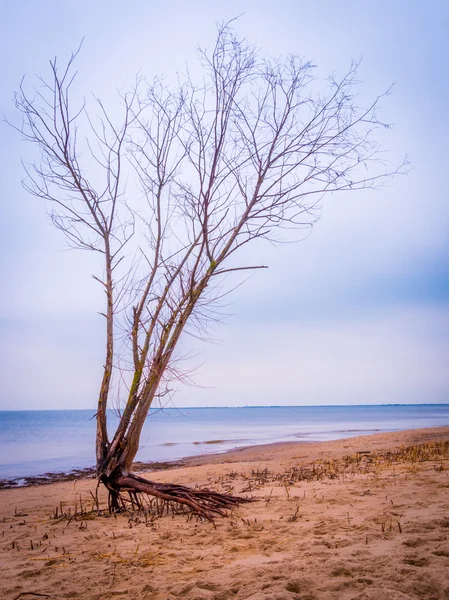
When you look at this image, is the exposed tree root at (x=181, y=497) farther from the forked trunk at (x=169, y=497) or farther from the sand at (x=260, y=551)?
the sand at (x=260, y=551)

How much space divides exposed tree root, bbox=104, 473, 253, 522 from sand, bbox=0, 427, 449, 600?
19 centimetres

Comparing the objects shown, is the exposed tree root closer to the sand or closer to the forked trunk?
the forked trunk

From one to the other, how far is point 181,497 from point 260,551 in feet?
7.20

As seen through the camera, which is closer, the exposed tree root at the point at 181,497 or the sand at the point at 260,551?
the sand at the point at 260,551

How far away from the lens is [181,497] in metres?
5.92

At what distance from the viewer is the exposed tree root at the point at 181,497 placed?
18.4 feet

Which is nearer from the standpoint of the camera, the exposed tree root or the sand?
the sand

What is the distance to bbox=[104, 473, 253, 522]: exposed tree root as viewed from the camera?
221 inches

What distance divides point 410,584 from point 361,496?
3.07 m

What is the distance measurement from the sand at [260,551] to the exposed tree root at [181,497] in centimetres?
19

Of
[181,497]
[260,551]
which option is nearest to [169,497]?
[181,497]

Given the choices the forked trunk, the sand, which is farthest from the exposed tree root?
the sand

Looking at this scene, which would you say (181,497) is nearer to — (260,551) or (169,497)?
(169,497)

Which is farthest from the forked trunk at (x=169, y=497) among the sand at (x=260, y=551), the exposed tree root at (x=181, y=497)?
the sand at (x=260, y=551)
